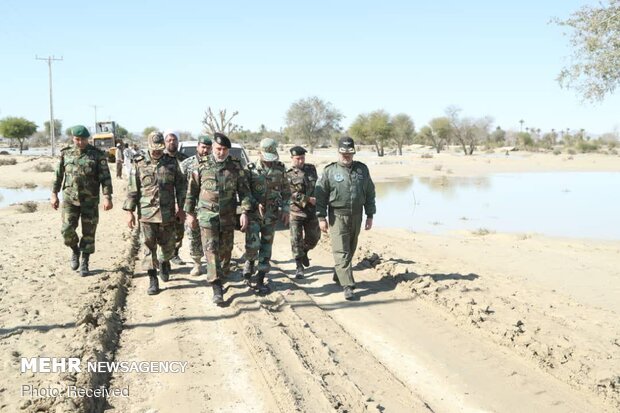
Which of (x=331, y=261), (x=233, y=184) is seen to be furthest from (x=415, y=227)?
(x=233, y=184)

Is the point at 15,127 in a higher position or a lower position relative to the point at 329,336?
higher

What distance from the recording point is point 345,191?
6375 millimetres

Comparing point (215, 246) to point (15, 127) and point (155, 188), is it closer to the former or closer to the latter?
point (155, 188)

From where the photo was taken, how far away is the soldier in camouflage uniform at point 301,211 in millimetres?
7410

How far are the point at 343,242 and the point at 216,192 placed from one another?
1702 millimetres

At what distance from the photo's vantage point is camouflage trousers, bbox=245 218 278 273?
649 cm

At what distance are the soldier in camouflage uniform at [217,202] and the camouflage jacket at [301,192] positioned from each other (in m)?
1.41

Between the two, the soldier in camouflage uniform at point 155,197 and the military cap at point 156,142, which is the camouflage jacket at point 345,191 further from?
the military cap at point 156,142

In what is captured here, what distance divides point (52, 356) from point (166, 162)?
283 cm

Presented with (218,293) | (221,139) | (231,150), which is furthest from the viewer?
(231,150)

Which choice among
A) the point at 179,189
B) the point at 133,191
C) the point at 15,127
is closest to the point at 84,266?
the point at 133,191

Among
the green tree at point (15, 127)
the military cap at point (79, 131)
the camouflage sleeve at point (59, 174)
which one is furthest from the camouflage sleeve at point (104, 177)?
the green tree at point (15, 127)

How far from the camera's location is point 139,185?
256 inches

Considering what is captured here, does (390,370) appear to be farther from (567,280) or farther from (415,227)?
(415,227)
